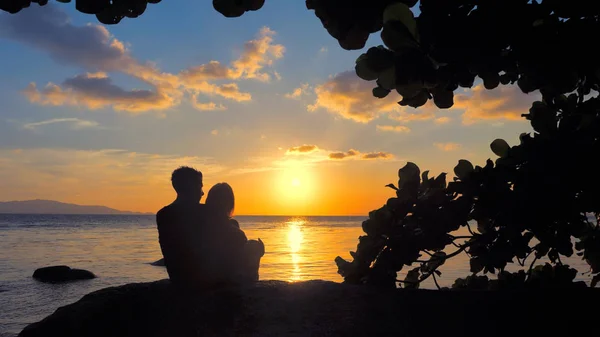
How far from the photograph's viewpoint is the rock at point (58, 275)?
61.9ft

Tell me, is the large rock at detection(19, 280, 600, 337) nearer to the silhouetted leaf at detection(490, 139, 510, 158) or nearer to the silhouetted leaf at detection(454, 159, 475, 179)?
the silhouetted leaf at detection(454, 159, 475, 179)

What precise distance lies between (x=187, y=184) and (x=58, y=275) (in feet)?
56.7

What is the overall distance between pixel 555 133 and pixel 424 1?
4.79 feet

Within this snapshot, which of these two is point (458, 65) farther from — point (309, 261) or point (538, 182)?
point (309, 261)

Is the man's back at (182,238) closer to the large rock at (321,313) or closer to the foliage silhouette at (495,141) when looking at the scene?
the large rock at (321,313)

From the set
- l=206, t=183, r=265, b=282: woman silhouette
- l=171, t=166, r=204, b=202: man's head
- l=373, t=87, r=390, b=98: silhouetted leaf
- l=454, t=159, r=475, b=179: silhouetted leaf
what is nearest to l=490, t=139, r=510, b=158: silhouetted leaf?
l=454, t=159, r=475, b=179: silhouetted leaf

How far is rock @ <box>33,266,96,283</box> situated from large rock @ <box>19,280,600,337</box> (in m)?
18.0

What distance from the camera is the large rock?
249 cm

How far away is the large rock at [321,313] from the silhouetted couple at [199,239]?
2.85 feet

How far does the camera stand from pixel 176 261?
13.0 feet

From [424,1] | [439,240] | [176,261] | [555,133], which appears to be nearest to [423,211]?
[439,240]

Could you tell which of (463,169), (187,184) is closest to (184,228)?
(187,184)

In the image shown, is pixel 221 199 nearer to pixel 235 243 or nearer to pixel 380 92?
pixel 235 243

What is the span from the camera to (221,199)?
4.53m
